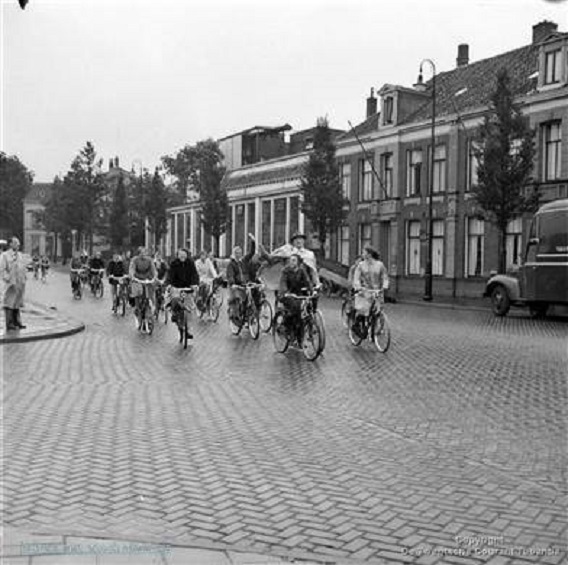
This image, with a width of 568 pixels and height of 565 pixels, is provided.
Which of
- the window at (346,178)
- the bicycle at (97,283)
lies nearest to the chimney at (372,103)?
the window at (346,178)

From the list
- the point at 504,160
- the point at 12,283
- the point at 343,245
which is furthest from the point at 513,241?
the point at 12,283

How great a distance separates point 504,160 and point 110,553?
82.7 ft

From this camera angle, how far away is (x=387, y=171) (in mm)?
40375

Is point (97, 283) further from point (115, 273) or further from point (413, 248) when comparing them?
point (413, 248)

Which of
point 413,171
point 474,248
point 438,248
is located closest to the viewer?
point 474,248

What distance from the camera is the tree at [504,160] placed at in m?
27.1

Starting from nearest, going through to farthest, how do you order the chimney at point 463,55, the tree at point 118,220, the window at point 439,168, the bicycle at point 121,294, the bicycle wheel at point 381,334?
the bicycle wheel at point 381,334 < the bicycle at point 121,294 < the window at point 439,168 < the chimney at point 463,55 < the tree at point 118,220

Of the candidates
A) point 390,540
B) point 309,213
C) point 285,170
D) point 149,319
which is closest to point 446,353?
point 149,319

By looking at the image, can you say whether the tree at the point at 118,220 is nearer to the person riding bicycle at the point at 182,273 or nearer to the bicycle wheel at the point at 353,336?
the person riding bicycle at the point at 182,273

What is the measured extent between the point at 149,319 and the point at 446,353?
667cm

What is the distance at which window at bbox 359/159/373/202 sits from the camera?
41.6 meters

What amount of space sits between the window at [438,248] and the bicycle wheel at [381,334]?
73.8 feet

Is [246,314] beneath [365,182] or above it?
beneath

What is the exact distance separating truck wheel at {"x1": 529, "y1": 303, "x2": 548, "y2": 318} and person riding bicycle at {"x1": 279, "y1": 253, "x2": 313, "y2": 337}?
11.9m
